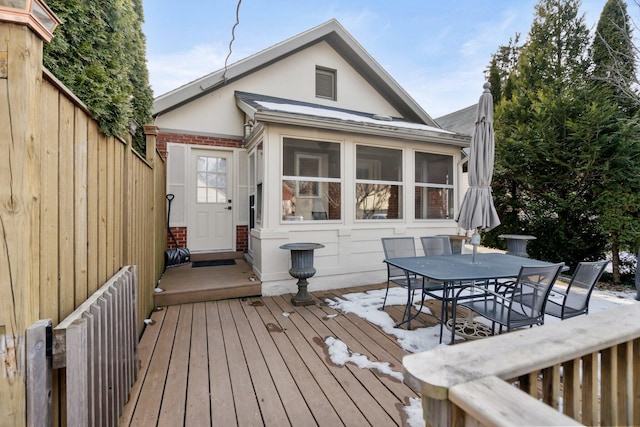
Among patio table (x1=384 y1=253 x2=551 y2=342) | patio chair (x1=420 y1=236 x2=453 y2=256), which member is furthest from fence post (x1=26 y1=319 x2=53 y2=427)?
patio chair (x1=420 y1=236 x2=453 y2=256)

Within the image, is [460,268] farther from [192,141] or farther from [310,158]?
[192,141]

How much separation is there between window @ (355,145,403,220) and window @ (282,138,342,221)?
0.47 meters

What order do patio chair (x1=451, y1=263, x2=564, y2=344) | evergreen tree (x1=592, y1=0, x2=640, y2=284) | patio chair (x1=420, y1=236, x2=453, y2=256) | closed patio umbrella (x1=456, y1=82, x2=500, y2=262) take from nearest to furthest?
patio chair (x1=451, y1=263, x2=564, y2=344), closed patio umbrella (x1=456, y1=82, x2=500, y2=262), patio chair (x1=420, y1=236, x2=453, y2=256), evergreen tree (x1=592, y1=0, x2=640, y2=284)

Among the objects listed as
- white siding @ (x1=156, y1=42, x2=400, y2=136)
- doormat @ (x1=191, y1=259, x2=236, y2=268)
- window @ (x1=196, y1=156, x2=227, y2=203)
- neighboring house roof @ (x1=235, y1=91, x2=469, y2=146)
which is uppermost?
white siding @ (x1=156, y1=42, x2=400, y2=136)

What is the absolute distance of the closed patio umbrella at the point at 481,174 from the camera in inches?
135

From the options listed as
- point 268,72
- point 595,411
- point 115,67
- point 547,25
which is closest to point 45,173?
point 115,67

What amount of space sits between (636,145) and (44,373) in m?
8.76

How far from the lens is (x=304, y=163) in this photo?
16.0ft

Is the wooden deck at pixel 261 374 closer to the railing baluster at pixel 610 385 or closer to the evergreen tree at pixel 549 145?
the railing baluster at pixel 610 385

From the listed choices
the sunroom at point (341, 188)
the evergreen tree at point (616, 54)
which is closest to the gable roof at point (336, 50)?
the sunroom at point (341, 188)

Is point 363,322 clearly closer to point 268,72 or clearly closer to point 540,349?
point 540,349

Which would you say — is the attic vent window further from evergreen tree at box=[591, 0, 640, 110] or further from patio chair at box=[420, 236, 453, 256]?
evergreen tree at box=[591, 0, 640, 110]

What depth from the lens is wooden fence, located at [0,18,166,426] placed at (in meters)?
1.01

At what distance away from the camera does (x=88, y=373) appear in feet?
4.38
